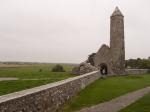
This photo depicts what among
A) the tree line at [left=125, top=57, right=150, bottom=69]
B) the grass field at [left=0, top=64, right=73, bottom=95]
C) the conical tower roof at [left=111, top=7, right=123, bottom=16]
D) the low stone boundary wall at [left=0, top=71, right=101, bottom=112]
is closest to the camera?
the low stone boundary wall at [left=0, top=71, right=101, bottom=112]

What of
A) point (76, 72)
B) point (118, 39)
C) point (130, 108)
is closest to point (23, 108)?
point (130, 108)

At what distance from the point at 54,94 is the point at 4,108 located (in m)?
4.69

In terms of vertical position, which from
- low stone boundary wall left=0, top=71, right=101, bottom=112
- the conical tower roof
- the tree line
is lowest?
low stone boundary wall left=0, top=71, right=101, bottom=112

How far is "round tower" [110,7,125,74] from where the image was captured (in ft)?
156

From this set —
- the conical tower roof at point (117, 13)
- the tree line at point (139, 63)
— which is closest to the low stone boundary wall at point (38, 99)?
the conical tower roof at point (117, 13)

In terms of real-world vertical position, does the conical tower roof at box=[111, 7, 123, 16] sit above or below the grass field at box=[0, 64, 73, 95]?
above

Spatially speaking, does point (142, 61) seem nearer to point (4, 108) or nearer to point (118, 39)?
point (118, 39)

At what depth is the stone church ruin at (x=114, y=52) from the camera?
47594 millimetres

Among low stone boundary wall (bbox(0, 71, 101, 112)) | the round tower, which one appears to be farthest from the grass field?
the round tower

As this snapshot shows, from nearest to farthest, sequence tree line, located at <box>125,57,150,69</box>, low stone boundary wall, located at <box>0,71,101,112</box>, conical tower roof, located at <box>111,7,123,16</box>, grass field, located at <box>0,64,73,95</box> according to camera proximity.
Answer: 1. low stone boundary wall, located at <box>0,71,101,112</box>
2. grass field, located at <box>0,64,73,95</box>
3. conical tower roof, located at <box>111,7,123,16</box>
4. tree line, located at <box>125,57,150,69</box>

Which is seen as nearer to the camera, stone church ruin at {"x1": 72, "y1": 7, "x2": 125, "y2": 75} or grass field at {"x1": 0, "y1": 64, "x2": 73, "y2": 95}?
grass field at {"x1": 0, "y1": 64, "x2": 73, "y2": 95}

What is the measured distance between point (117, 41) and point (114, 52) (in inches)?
70.4

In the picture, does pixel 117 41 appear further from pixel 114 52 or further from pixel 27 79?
pixel 27 79

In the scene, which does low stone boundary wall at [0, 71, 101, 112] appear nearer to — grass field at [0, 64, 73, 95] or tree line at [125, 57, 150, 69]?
grass field at [0, 64, 73, 95]
